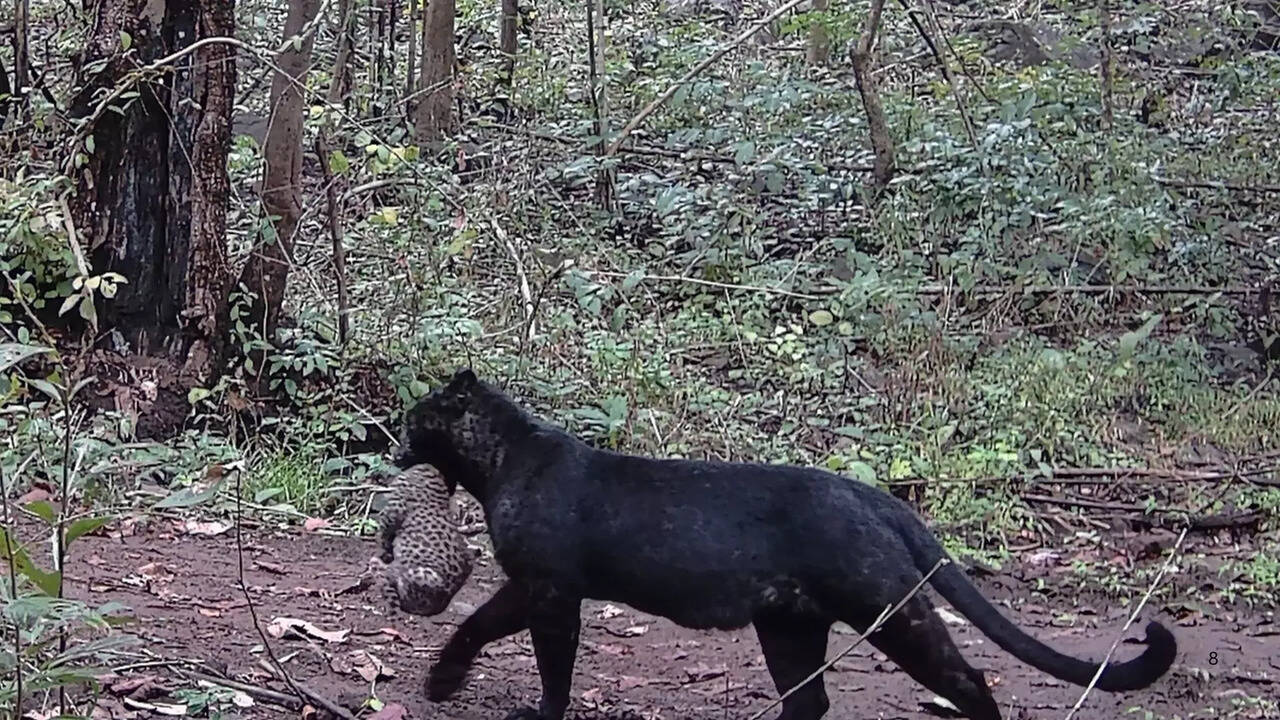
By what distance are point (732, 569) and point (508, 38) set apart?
34.2 feet

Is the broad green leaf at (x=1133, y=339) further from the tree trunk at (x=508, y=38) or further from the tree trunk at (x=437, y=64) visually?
the tree trunk at (x=508, y=38)

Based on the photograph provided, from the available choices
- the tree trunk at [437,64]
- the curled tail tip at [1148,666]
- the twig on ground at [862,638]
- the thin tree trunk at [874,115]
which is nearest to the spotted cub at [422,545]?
the twig on ground at [862,638]

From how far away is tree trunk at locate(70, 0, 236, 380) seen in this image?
7684 mm

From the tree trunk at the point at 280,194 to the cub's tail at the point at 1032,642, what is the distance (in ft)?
15.3

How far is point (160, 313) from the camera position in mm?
8008

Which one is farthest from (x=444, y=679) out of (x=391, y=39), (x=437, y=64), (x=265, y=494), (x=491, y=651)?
(x=391, y=39)

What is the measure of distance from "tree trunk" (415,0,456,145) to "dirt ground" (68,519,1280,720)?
19.7 feet

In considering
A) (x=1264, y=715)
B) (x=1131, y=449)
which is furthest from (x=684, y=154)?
(x=1264, y=715)

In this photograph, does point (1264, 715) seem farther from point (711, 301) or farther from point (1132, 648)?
point (711, 301)

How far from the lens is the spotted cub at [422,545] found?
16.8 ft

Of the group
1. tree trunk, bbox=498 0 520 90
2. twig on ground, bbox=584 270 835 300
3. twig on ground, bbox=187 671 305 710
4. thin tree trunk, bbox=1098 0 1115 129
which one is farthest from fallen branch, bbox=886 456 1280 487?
tree trunk, bbox=498 0 520 90

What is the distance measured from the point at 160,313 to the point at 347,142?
3.55 meters

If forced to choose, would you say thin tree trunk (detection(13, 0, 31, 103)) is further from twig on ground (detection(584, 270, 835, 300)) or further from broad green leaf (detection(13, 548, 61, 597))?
broad green leaf (detection(13, 548, 61, 597))

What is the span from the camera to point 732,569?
184 inches
